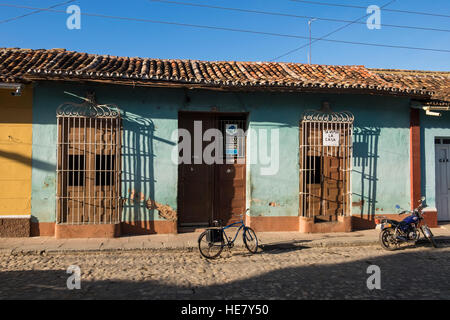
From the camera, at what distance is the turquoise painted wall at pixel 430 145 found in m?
9.33

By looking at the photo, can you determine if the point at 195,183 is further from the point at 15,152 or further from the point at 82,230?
the point at 15,152

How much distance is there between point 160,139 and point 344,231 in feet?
16.5

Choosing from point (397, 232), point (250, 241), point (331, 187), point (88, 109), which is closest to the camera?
point (250, 241)

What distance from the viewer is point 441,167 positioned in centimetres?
986

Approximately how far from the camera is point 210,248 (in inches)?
267

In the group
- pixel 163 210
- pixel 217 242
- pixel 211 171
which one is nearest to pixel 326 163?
pixel 211 171

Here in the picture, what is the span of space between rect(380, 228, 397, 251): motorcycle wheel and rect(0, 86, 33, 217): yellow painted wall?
7679 mm

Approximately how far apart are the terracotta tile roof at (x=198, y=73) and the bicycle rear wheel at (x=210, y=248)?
11.5 feet

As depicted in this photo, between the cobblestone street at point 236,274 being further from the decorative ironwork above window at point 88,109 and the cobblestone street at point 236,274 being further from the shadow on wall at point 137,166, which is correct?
the decorative ironwork above window at point 88,109

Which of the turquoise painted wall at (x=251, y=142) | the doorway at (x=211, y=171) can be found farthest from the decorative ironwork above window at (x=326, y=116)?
the doorway at (x=211, y=171)

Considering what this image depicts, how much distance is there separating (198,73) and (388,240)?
19.0ft
